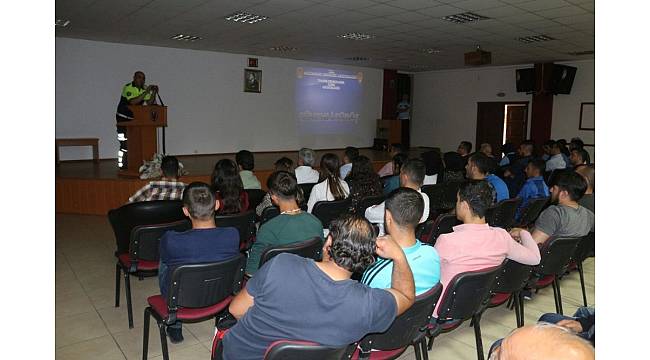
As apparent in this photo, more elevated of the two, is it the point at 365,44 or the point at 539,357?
the point at 365,44

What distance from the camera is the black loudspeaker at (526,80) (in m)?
12.7

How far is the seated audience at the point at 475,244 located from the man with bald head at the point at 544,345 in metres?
1.35

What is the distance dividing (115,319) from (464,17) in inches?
260

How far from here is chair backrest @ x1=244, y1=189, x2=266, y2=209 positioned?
14.8 feet

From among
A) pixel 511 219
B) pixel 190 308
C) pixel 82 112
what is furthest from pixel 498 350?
pixel 82 112

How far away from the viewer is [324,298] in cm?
159

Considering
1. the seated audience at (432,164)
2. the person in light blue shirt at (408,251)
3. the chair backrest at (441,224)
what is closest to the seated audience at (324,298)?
the person in light blue shirt at (408,251)

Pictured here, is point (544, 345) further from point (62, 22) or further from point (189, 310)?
point (62, 22)

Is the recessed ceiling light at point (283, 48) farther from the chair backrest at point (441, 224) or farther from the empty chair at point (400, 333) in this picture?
the empty chair at point (400, 333)
